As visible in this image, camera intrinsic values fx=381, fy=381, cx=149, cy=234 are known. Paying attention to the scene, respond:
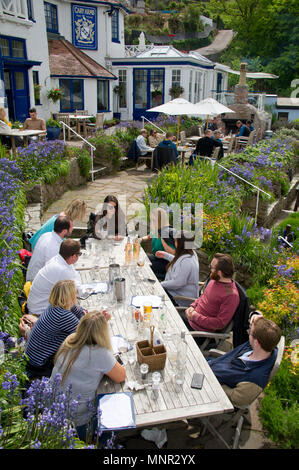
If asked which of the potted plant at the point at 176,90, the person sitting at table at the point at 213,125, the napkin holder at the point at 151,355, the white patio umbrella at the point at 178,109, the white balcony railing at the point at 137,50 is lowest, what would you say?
the napkin holder at the point at 151,355

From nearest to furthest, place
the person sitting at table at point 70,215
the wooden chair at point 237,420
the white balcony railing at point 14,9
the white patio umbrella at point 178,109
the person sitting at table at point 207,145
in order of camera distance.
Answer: the wooden chair at point 237,420
the person sitting at table at point 70,215
the person sitting at table at point 207,145
the white balcony railing at point 14,9
the white patio umbrella at point 178,109

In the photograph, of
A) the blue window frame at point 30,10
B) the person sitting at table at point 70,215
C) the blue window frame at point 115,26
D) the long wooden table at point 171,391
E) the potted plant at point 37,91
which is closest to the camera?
the long wooden table at point 171,391

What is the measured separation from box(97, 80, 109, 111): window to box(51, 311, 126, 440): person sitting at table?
62.8 ft

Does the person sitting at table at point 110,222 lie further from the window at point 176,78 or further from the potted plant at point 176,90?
the window at point 176,78

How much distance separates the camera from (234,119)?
2138cm

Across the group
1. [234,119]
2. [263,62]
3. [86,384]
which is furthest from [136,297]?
[263,62]

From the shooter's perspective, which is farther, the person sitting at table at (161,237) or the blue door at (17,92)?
the blue door at (17,92)

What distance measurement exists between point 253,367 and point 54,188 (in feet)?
23.0

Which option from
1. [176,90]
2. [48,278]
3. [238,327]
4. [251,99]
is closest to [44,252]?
[48,278]

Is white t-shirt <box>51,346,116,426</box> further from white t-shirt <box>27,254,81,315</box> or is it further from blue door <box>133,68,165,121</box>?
blue door <box>133,68,165,121</box>

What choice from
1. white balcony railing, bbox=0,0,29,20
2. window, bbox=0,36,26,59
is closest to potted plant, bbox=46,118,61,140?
window, bbox=0,36,26,59

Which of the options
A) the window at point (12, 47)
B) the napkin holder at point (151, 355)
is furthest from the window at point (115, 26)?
the napkin holder at point (151, 355)

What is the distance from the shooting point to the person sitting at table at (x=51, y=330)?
10.3ft

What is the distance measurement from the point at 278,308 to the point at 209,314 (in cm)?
82
